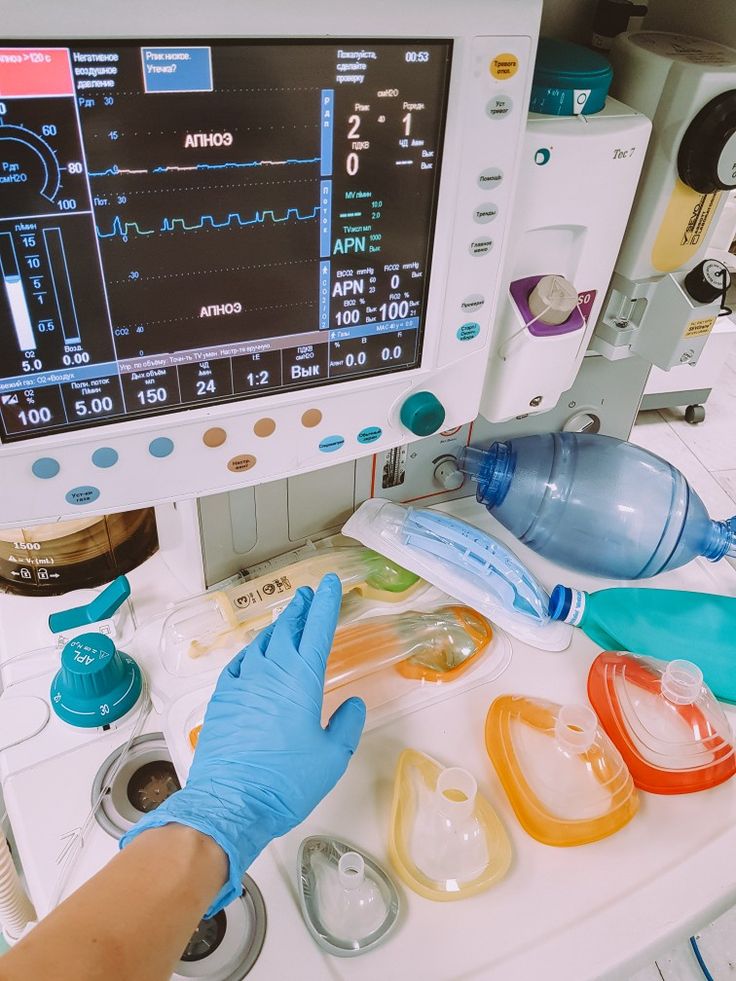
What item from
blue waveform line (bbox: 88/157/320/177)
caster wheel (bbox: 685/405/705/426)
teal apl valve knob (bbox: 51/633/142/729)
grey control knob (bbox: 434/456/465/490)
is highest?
blue waveform line (bbox: 88/157/320/177)

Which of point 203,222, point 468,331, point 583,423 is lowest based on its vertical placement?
point 583,423

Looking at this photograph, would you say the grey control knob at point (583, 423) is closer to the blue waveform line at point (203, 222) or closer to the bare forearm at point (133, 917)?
the blue waveform line at point (203, 222)

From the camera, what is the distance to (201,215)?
64 centimetres

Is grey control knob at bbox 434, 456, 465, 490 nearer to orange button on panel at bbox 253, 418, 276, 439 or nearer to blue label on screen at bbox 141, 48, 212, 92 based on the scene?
orange button on panel at bbox 253, 418, 276, 439

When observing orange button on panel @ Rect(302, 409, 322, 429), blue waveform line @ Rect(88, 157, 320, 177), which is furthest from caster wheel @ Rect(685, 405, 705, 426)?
blue waveform line @ Rect(88, 157, 320, 177)

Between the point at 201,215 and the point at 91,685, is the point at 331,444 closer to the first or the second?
the point at 201,215

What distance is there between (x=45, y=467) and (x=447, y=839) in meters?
0.53

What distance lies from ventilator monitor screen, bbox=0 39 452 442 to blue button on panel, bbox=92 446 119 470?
3 cm

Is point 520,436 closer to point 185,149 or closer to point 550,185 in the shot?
point 550,185

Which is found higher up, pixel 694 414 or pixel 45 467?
pixel 45 467

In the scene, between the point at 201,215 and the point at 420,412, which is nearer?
the point at 201,215

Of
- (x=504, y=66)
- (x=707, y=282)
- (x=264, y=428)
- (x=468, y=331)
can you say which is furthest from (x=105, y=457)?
(x=707, y=282)

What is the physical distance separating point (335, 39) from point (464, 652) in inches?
27.3

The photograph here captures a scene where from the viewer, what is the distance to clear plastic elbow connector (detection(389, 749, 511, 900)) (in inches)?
30.0
